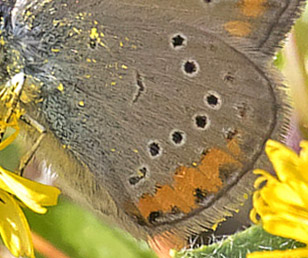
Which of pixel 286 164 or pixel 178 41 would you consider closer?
pixel 286 164

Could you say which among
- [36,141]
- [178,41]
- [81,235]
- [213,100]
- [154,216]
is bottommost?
[81,235]

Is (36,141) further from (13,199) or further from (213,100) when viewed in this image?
(213,100)

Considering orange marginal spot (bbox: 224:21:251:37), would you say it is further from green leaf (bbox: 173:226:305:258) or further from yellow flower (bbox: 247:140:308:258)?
green leaf (bbox: 173:226:305:258)

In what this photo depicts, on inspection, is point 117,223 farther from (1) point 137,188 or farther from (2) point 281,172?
(2) point 281,172

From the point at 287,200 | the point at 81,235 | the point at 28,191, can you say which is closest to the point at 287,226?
the point at 287,200

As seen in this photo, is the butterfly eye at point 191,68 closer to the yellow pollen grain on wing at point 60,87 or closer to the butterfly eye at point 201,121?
the butterfly eye at point 201,121

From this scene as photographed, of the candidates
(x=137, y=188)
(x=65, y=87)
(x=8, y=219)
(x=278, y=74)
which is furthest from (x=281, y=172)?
(x=8, y=219)

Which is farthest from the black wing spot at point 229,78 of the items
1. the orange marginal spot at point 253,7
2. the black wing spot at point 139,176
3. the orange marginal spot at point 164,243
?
the orange marginal spot at point 164,243
